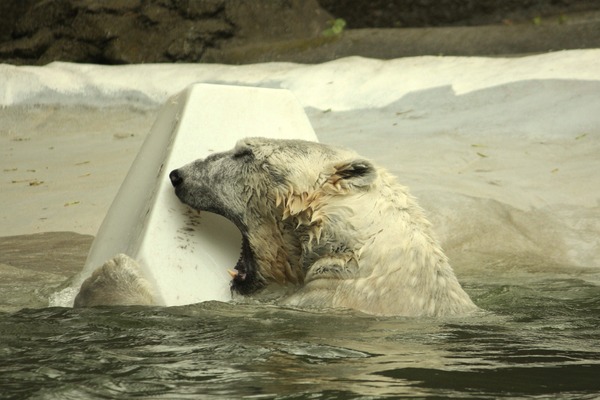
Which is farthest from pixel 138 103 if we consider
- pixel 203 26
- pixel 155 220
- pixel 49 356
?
pixel 49 356

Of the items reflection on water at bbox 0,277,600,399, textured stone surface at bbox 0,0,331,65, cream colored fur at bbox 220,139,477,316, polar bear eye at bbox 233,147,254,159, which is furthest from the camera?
textured stone surface at bbox 0,0,331,65

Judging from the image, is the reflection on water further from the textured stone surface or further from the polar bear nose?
the textured stone surface

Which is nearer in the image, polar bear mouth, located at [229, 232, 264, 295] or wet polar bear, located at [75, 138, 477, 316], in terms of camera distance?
wet polar bear, located at [75, 138, 477, 316]

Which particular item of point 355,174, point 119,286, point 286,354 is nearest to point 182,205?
point 119,286

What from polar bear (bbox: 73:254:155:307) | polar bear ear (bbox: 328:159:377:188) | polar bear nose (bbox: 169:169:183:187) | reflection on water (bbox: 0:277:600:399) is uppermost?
polar bear ear (bbox: 328:159:377:188)

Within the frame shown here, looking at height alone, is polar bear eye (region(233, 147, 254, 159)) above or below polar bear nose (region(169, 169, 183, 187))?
above

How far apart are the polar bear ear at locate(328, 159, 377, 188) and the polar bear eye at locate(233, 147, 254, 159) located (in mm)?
510

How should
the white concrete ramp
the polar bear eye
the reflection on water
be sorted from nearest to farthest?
the reflection on water, the white concrete ramp, the polar bear eye

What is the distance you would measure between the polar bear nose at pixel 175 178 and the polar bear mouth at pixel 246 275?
0.38m

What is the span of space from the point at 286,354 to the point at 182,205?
139cm

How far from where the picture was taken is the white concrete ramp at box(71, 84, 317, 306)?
462cm

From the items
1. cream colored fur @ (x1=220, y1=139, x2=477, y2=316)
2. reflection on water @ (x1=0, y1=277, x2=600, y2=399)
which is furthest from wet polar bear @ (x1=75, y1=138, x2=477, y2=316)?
reflection on water @ (x1=0, y1=277, x2=600, y2=399)

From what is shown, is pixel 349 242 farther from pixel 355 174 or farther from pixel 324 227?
pixel 355 174

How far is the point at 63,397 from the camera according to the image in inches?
115
